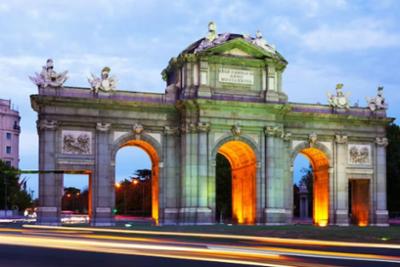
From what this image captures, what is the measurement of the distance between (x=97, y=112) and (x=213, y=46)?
11.6 metres

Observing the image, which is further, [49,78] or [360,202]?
[360,202]

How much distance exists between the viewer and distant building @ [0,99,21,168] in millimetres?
123438

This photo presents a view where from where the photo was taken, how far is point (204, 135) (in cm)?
5600

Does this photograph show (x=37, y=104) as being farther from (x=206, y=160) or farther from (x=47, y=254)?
(x=47, y=254)

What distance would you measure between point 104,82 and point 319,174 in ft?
75.7

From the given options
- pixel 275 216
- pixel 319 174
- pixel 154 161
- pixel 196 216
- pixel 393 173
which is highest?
pixel 154 161

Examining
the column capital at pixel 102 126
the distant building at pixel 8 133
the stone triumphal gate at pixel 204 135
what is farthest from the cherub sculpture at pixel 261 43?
the distant building at pixel 8 133

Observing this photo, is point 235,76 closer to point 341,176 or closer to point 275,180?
point 275,180

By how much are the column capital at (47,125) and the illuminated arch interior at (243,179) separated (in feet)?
50.0

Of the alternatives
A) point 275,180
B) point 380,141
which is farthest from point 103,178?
point 380,141

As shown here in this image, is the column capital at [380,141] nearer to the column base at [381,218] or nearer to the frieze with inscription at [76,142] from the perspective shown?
the column base at [381,218]

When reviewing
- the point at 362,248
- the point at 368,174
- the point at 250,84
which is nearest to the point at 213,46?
the point at 250,84

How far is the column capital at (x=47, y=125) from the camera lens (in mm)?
53312

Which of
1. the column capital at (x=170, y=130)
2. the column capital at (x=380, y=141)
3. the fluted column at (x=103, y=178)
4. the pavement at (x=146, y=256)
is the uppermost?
the column capital at (x=170, y=130)
